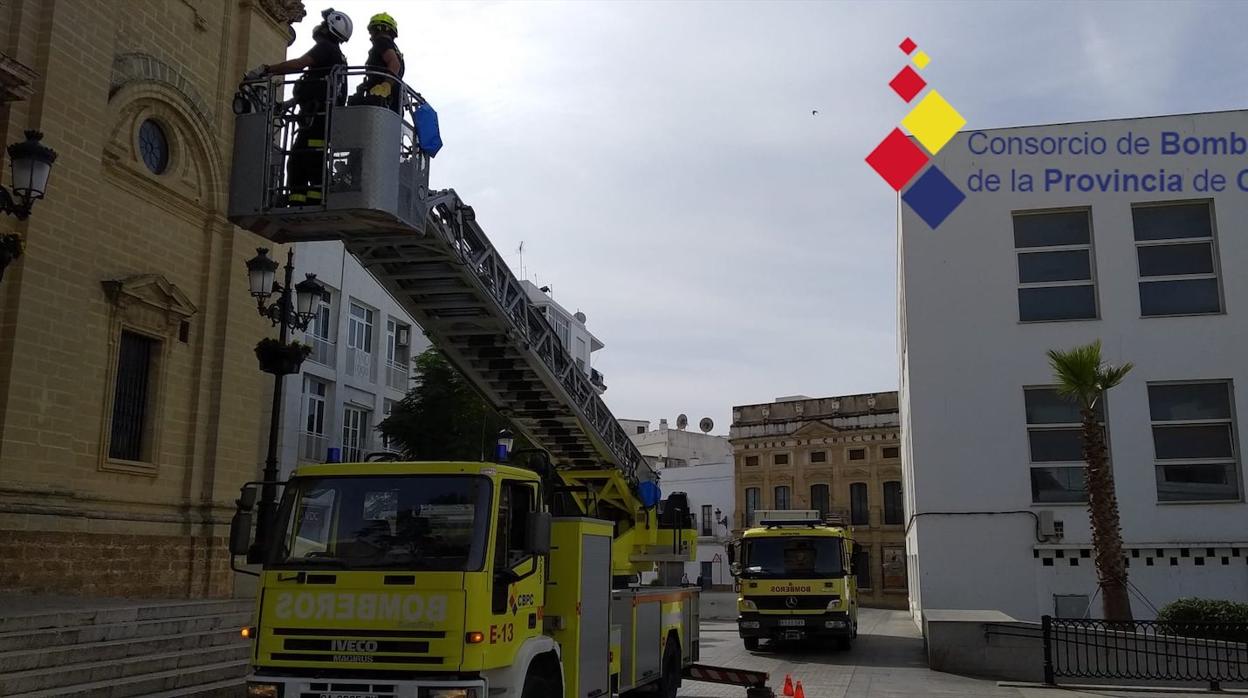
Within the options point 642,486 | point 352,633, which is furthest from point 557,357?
point 352,633

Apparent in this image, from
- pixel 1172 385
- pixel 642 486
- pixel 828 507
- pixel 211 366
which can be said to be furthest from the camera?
pixel 828 507

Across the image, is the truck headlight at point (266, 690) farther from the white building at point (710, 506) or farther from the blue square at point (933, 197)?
the white building at point (710, 506)

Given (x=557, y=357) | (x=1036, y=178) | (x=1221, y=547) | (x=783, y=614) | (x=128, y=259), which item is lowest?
(x=783, y=614)

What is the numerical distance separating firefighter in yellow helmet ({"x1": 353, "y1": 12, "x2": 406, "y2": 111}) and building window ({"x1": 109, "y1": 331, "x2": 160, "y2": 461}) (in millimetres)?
8818

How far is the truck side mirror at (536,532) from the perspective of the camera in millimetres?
7137

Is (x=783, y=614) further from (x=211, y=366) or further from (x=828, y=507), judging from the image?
(x=828, y=507)

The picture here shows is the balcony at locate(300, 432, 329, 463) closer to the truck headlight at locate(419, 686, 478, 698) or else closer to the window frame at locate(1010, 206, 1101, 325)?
the window frame at locate(1010, 206, 1101, 325)

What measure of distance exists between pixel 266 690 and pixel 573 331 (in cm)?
4956

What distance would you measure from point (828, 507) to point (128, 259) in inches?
1665

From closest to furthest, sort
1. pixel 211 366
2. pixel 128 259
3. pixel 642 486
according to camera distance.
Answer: pixel 642 486 < pixel 128 259 < pixel 211 366

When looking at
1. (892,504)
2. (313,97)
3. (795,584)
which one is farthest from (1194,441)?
(892,504)

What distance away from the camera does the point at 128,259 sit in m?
15.4

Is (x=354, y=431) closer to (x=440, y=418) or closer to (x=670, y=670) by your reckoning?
(x=440, y=418)

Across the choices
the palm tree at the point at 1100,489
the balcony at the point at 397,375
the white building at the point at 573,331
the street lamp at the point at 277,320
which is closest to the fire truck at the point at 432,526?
the street lamp at the point at 277,320
